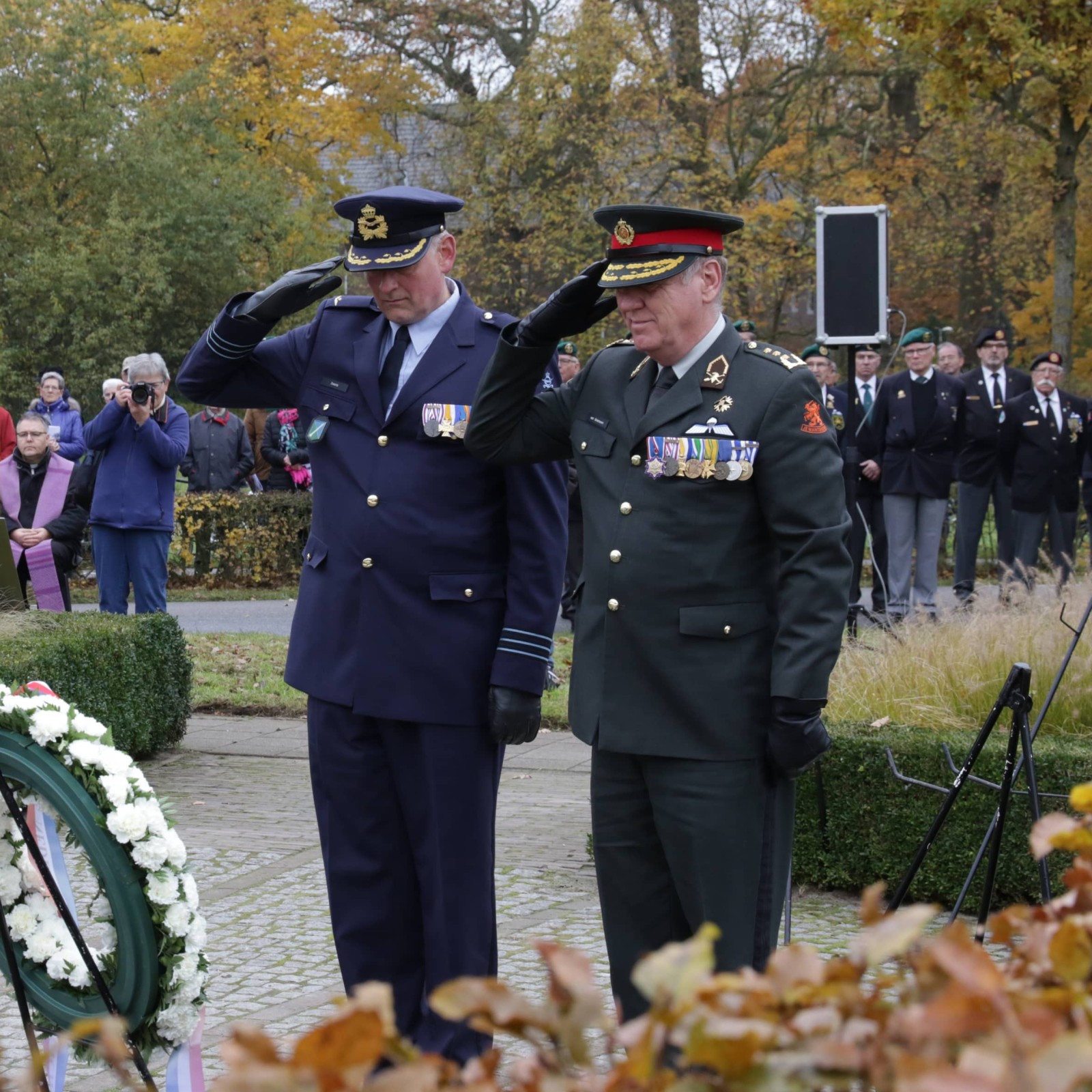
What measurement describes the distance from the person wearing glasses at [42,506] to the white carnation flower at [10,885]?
7.11 metres

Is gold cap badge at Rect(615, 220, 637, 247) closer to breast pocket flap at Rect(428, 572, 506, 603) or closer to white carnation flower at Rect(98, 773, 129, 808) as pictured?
breast pocket flap at Rect(428, 572, 506, 603)

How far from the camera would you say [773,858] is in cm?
341

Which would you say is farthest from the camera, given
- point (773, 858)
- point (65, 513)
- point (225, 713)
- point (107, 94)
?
point (107, 94)

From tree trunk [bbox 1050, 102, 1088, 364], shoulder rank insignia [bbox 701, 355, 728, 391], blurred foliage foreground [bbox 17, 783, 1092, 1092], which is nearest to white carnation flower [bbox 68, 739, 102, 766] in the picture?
shoulder rank insignia [bbox 701, 355, 728, 391]

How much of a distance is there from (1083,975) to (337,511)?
2811 millimetres

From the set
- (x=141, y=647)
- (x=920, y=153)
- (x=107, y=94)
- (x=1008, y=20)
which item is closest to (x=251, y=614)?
(x=141, y=647)

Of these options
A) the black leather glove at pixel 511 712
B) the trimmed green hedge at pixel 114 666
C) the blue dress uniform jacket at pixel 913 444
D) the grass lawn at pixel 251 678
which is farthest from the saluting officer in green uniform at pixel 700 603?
the blue dress uniform jacket at pixel 913 444

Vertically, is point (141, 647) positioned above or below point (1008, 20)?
below

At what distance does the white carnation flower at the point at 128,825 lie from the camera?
3.41m

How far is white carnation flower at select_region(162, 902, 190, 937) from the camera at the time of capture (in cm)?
340

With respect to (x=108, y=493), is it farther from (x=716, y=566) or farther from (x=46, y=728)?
(x=716, y=566)

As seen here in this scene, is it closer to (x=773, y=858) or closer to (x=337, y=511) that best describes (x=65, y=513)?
(x=337, y=511)

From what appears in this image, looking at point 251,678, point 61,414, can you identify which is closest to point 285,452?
point 61,414

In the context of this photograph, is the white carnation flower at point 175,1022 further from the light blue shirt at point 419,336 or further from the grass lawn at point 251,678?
the grass lawn at point 251,678
